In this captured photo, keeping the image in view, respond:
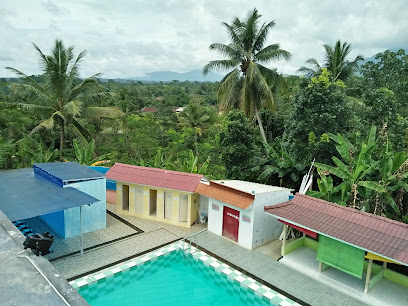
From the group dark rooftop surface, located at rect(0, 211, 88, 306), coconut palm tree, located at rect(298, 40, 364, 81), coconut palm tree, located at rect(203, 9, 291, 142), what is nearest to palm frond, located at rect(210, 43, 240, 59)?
coconut palm tree, located at rect(203, 9, 291, 142)

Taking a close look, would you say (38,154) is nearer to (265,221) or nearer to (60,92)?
(60,92)

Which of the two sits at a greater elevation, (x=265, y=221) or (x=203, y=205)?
(x=265, y=221)

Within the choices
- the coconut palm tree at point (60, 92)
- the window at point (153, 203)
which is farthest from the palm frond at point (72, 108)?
the window at point (153, 203)

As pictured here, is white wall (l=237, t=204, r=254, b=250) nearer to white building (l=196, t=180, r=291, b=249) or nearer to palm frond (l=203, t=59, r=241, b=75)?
white building (l=196, t=180, r=291, b=249)

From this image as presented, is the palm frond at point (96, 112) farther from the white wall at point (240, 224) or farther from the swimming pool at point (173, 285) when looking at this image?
the swimming pool at point (173, 285)

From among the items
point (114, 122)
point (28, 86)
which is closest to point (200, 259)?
point (28, 86)

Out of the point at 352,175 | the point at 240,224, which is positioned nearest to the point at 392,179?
the point at 352,175
